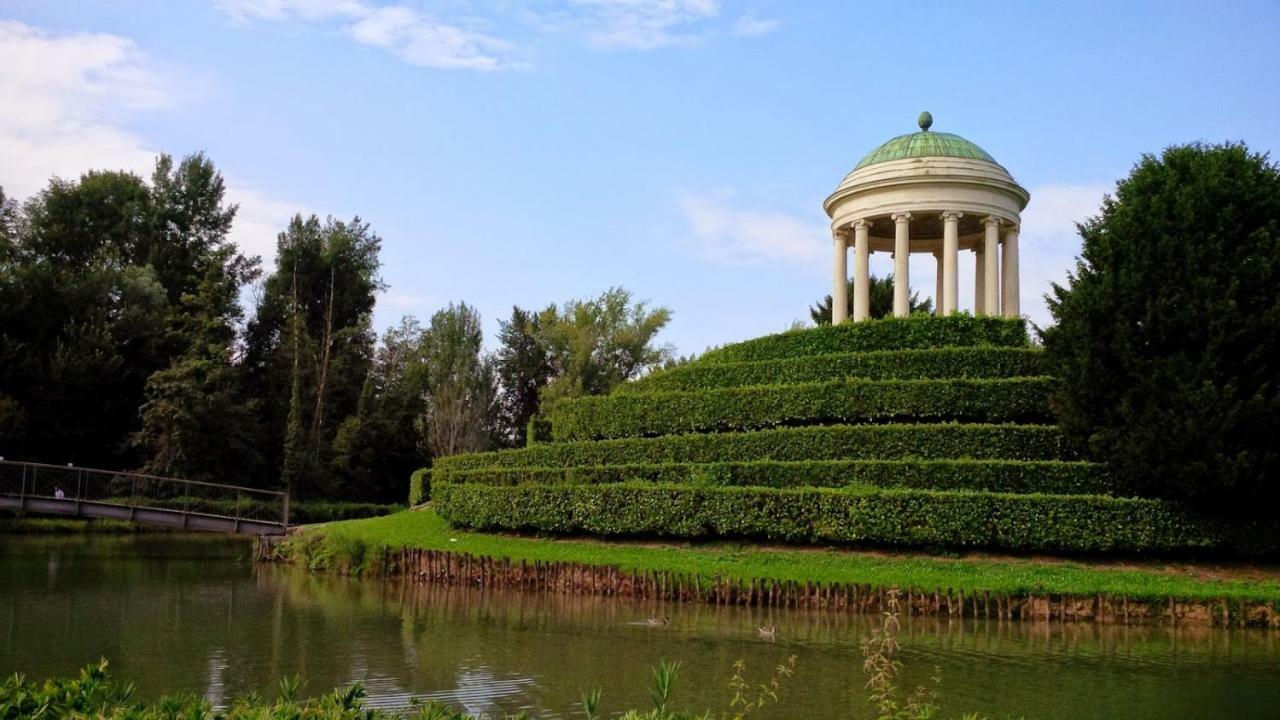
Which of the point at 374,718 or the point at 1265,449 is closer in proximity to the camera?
the point at 374,718

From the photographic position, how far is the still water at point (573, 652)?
12578 mm

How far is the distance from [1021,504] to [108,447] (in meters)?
45.2

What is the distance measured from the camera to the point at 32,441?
160 feet

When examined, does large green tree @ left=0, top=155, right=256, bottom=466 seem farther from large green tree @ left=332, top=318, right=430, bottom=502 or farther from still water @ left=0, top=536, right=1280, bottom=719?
still water @ left=0, top=536, right=1280, bottom=719

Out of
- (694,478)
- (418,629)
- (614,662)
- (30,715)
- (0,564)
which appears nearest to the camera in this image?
(30,715)

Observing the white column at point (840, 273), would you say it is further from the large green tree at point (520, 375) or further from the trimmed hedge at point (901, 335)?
the large green tree at point (520, 375)

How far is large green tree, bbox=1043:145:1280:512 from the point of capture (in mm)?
21141

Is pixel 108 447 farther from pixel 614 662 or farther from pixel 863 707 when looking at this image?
pixel 863 707

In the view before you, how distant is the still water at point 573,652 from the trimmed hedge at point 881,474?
558cm

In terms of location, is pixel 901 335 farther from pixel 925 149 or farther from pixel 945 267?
pixel 925 149

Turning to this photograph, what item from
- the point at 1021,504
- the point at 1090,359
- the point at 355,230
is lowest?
the point at 1021,504

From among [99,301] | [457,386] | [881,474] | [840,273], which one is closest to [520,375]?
[457,386]

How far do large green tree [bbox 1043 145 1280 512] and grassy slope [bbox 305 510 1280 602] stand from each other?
1.86m

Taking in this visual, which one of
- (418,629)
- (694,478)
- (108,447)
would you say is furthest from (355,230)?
(418,629)
